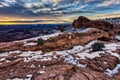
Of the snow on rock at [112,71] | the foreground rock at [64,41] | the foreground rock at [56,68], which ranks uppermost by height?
the foreground rock at [64,41]

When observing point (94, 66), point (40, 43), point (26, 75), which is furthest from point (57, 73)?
point (40, 43)

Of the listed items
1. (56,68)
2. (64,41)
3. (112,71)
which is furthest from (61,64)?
(64,41)

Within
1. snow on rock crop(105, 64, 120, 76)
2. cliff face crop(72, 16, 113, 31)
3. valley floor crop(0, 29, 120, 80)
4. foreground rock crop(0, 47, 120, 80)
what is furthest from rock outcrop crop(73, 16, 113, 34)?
snow on rock crop(105, 64, 120, 76)

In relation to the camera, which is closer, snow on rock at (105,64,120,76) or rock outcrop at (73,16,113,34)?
snow on rock at (105,64,120,76)

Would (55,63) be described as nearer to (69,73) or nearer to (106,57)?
(69,73)

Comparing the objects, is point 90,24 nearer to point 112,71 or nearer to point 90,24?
point 90,24

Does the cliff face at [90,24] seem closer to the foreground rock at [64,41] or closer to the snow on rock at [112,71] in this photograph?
the foreground rock at [64,41]

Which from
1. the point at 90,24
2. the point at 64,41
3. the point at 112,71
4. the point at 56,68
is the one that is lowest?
the point at 112,71

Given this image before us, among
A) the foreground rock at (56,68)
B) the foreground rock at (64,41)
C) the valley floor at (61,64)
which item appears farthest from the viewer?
the foreground rock at (64,41)

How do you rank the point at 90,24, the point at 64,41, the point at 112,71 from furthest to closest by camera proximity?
1. the point at 90,24
2. the point at 64,41
3. the point at 112,71

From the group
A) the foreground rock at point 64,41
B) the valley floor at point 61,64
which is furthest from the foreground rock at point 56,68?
the foreground rock at point 64,41

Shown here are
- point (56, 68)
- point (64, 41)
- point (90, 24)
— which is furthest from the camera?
point (90, 24)

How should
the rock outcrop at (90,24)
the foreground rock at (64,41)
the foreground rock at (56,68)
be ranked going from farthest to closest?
1. the rock outcrop at (90,24)
2. the foreground rock at (64,41)
3. the foreground rock at (56,68)

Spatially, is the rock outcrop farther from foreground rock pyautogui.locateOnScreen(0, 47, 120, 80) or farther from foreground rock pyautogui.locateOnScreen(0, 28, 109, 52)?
foreground rock pyautogui.locateOnScreen(0, 47, 120, 80)
